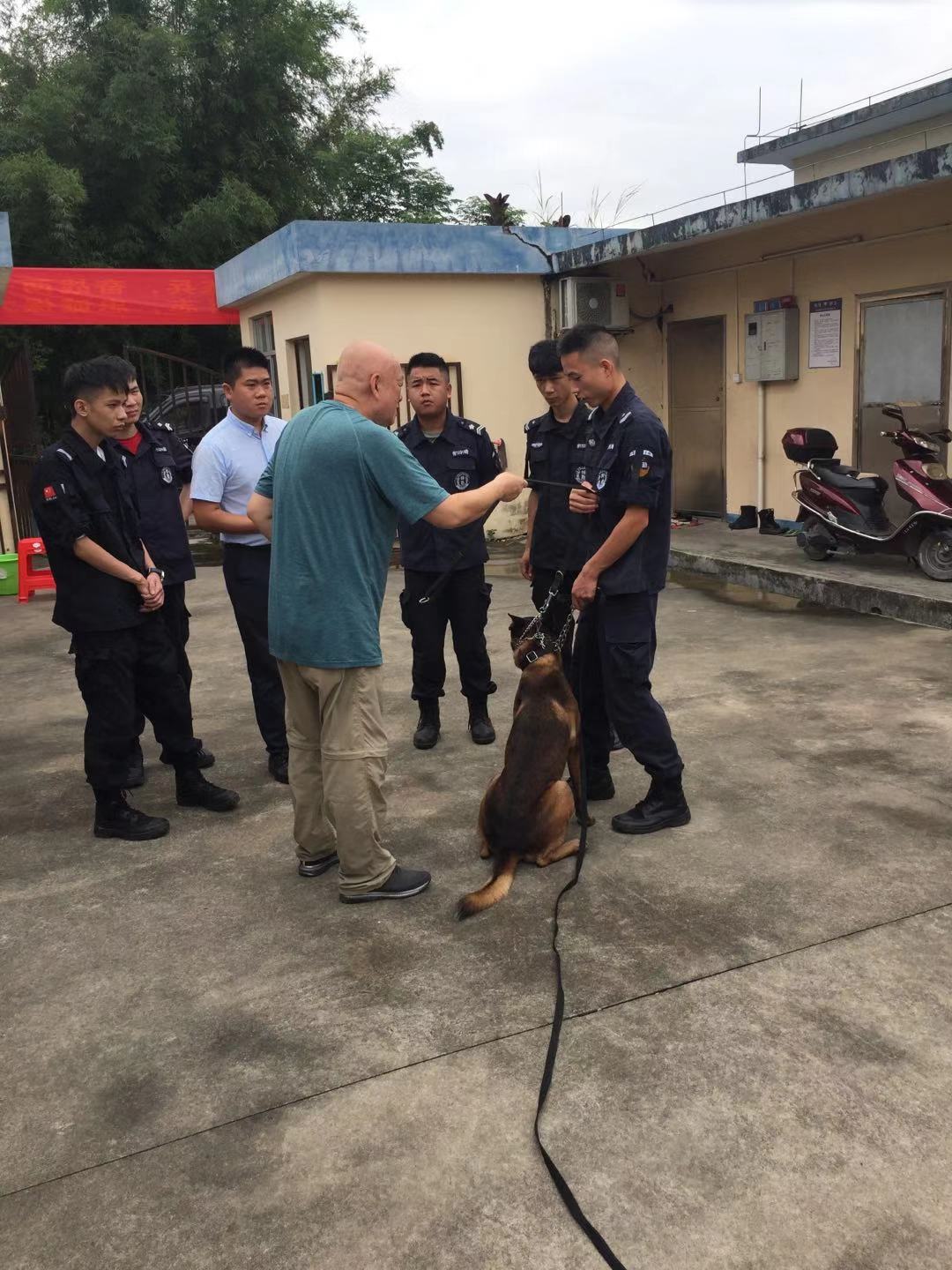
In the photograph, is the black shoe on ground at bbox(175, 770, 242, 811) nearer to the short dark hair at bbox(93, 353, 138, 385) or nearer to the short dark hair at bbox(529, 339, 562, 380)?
the short dark hair at bbox(93, 353, 138, 385)

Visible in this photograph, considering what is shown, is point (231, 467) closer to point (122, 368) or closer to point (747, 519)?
point (122, 368)

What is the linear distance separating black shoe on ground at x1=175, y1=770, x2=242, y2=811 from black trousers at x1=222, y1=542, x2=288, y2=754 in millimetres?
332

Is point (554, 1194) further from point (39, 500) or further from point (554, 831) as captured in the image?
point (39, 500)

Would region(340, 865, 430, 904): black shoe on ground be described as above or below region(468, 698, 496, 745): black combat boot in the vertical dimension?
below

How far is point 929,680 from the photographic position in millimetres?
5391

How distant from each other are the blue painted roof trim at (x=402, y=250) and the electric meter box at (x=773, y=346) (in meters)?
2.61

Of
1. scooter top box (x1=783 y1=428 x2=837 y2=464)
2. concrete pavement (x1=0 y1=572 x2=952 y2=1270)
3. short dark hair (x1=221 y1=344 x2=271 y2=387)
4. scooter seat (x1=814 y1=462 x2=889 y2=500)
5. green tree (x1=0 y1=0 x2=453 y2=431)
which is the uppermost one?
green tree (x1=0 y1=0 x2=453 y2=431)

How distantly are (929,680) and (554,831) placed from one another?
2931 mm

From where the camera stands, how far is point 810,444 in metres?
8.34

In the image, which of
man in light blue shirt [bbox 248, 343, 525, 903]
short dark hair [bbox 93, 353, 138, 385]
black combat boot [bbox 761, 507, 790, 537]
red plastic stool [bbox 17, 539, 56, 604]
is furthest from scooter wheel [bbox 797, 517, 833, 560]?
red plastic stool [bbox 17, 539, 56, 604]

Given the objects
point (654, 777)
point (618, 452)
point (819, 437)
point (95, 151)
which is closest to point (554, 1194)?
point (654, 777)

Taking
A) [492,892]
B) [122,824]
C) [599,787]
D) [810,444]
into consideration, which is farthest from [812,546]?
[122,824]

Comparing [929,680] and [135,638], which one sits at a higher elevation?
[135,638]

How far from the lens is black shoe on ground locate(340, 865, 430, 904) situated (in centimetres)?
328
